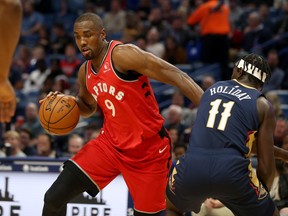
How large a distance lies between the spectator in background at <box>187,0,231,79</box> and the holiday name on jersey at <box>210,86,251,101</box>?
26.1 ft

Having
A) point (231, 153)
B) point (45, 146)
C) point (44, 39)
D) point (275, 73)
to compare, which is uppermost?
point (44, 39)

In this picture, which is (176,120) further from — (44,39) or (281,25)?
(44,39)

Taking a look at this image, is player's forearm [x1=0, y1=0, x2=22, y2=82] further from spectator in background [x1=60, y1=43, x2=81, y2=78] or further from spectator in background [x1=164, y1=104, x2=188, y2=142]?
spectator in background [x1=60, y1=43, x2=81, y2=78]

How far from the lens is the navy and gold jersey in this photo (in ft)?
16.1

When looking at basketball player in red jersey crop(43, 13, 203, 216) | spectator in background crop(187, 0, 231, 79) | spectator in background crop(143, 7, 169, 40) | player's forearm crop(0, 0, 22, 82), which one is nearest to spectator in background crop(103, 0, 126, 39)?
spectator in background crop(143, 7, 169, 40)

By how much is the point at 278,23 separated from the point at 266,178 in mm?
9116

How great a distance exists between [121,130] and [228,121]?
117cm

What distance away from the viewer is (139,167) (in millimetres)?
5875

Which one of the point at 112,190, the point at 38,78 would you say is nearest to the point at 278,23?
the point at 38,78

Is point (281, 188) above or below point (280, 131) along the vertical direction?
below

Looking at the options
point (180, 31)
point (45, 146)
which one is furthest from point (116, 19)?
point (45, 146)

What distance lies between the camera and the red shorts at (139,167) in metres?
5.86

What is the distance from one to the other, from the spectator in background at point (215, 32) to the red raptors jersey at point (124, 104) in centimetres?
726

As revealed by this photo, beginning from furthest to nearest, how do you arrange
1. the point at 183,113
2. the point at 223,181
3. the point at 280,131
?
the point at 183,113, the point at 280,131, the point at 223,181
